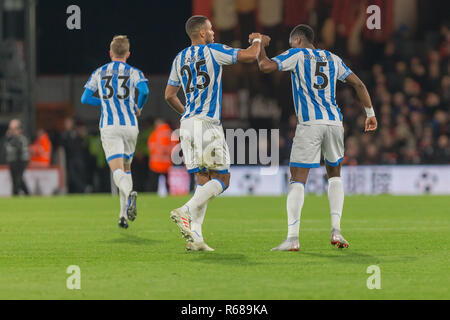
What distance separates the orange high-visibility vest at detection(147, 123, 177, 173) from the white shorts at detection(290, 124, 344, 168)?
478 inches

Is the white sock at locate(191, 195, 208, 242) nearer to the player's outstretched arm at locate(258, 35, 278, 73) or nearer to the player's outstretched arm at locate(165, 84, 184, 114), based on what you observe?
the player's outstretched arm at locate(165, 84, 184, 114)

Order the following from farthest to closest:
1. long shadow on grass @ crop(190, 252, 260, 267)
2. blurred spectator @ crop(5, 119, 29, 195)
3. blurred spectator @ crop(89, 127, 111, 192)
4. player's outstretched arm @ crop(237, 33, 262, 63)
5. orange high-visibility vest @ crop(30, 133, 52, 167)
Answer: blurred spectator @ crop(89, 127, 111, 192), orange high-visibility vest @ crop(30, 133, 52, 167), blurred spectator @ crop(5, 119, 29, 195), player's outstretched arm @ crop(237, 33, 262, 63), long shadow on grass @ crop(190, 252, 260, 267)

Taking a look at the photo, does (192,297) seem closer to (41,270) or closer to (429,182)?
(41,270)

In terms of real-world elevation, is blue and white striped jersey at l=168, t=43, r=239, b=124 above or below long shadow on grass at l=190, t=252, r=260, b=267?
above

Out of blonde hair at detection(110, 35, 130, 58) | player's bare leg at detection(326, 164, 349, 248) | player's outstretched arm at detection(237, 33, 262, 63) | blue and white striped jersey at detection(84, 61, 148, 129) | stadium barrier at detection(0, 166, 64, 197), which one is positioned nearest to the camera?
player's outstretched arm at detection(237, 33, 262, 63)

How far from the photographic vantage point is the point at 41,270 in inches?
260

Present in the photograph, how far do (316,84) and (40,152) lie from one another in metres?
14.2

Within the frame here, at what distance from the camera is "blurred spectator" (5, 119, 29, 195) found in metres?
19.6

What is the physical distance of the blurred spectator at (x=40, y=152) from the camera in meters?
21.1

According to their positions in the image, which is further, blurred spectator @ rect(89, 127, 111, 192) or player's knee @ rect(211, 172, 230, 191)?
blurred spectator @ rect(89, 127, 111, 192)

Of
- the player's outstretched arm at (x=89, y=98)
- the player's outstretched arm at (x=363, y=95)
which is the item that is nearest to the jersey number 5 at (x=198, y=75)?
the player's outstretched arm at (x=363, y=95)

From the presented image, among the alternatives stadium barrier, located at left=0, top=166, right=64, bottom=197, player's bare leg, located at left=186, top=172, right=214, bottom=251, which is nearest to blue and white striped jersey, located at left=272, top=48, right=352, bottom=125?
player's bare leg, located at left=186, top=172, right=214, bottom=251

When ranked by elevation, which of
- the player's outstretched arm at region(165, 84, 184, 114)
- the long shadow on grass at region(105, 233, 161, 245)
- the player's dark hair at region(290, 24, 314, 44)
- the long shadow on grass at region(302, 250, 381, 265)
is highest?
the player's dark hair at region(290, 24, 314, 44)
